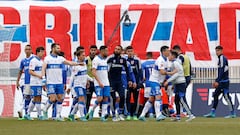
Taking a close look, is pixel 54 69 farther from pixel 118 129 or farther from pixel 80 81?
pixel 118 129

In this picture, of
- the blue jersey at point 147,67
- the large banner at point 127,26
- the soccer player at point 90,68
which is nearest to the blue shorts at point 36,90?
the soccer player at point 90,68

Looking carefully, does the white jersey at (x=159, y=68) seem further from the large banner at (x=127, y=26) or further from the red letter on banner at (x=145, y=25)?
the red letter on banner at (x=145, y=25)

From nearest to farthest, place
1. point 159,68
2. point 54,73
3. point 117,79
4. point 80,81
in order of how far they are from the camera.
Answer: point 159,68
point 54,73
point 80,81
point 117,79

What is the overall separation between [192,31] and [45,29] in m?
5.65

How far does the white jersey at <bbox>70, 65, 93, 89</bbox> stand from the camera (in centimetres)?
2488

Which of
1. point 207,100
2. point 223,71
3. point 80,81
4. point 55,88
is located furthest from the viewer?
point 207,100

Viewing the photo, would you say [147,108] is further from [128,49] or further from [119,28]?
[119,28]

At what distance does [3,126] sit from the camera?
71.6 ft

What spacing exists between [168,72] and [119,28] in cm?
896

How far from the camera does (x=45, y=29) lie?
3288cm

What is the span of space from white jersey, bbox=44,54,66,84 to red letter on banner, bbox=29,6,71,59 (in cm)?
820

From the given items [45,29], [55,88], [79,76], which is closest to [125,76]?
[79,76]

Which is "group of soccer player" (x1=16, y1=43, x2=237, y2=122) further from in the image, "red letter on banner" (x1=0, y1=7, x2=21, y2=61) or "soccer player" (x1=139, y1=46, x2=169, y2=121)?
"red letter on banner" (x1=0, y1=7, x2=21, y2=61)

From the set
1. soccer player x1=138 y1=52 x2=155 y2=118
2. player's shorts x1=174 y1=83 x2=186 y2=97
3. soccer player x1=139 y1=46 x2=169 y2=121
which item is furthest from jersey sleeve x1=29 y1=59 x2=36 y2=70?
player's shorts x1=174 y1=83 x2=186 y2=97
